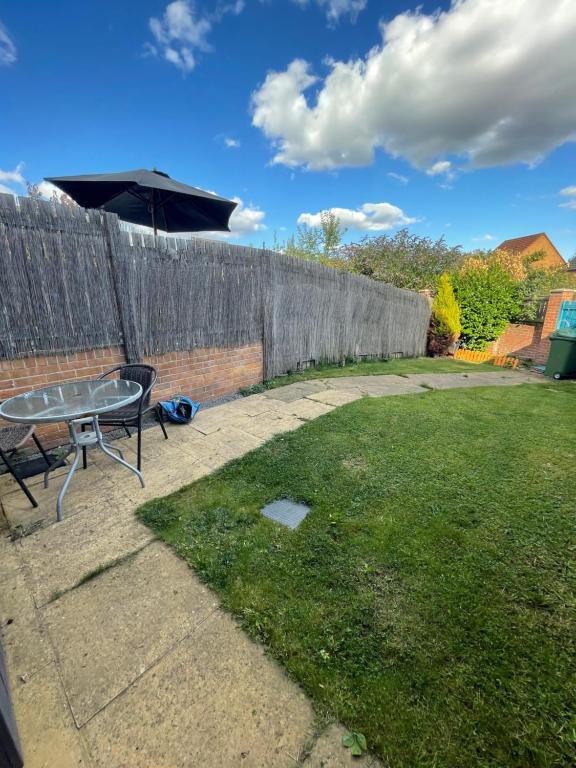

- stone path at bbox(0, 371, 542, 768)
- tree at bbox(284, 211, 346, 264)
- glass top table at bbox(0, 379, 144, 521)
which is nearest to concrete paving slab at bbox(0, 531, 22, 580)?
stone path at bbox(0, 371, 542, 768)

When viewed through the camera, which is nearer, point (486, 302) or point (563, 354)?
point (563, 354)

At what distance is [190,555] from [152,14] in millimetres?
7888

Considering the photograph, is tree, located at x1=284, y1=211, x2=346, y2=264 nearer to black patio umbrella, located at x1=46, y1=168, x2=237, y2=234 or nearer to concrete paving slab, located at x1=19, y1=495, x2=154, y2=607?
black patio umbrella, located at x1=46, y1=168, x2=237, y2=234

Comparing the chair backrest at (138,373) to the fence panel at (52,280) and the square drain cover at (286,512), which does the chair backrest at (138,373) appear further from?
the square drain cover at (286,512)

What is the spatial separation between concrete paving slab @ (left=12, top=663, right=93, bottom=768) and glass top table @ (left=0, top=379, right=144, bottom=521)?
115cm

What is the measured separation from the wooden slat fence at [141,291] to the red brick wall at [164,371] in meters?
0.11

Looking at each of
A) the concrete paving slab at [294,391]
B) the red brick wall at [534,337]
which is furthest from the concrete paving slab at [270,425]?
the red brick wall at [534,337]

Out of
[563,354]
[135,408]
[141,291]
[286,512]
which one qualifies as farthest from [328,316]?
[563,354]

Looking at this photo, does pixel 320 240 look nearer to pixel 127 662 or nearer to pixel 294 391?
pixel 294 391

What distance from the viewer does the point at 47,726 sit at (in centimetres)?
114

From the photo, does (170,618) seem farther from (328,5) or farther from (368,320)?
(328,5)

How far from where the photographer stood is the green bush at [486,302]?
415 inches

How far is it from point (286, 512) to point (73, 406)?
180 cm

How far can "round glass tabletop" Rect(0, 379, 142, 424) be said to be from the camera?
6.81 feet
